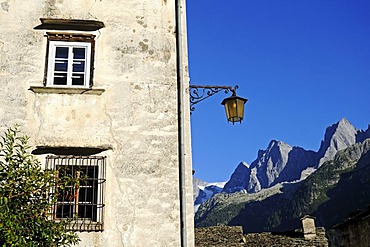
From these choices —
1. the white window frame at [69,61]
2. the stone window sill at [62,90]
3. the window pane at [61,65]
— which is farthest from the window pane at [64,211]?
the window pane at [61,65]

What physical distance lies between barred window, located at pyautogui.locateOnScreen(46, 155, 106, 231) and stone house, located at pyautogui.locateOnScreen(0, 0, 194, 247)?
2 cm

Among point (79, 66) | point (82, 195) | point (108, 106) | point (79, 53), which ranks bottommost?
point (82, 195)

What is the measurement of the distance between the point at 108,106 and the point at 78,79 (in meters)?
0.88

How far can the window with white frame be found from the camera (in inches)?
378

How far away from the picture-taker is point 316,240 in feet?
90.7

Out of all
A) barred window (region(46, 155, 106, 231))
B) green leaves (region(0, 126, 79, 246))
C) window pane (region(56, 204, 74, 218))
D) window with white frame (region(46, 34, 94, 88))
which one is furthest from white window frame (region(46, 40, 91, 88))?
green leaves (region(0, 126, 79, 246))

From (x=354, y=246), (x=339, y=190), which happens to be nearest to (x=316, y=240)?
(x=354, y=246)

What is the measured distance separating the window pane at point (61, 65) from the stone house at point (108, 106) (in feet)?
0.07

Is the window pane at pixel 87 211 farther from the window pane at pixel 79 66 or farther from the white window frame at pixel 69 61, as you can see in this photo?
the window pane at pixel 79 66

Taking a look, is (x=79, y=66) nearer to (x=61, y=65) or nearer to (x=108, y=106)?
(x=61, y=65)

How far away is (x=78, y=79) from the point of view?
9680mm

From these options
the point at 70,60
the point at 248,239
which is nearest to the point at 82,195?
the point at 70,60

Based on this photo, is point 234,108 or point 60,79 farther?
point 234,108

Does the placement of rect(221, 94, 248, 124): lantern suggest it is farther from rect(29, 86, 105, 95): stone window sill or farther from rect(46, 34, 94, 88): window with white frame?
rect(46, 34, 94, 88): window with white frame
